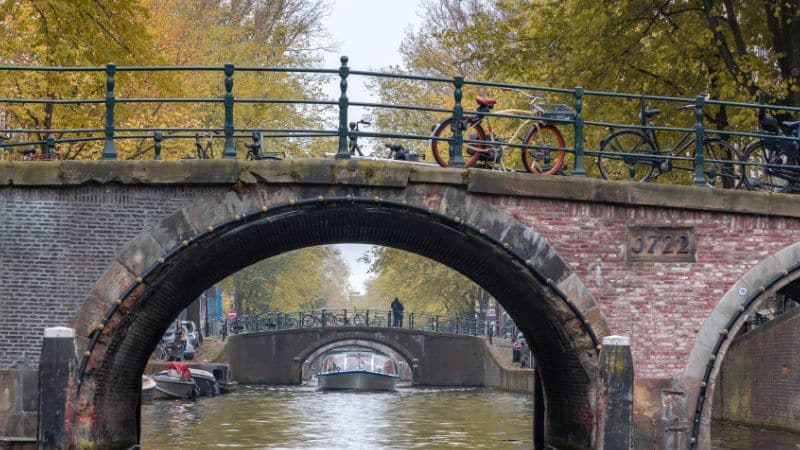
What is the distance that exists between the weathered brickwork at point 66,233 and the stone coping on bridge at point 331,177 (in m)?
0.14

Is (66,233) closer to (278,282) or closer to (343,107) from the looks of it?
(343,107)

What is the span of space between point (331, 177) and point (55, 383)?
133 inches

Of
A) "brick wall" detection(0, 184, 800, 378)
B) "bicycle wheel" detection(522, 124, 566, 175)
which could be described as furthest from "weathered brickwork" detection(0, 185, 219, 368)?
"bicycle wheel" detection(522, 124, 566, 175)

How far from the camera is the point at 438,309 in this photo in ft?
172

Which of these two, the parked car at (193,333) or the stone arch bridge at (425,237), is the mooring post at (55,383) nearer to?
the stone arch bridge at (425,237)

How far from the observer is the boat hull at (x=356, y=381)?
42.2m

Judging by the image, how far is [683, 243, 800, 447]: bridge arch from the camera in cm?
1368

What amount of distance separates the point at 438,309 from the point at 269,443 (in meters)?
33.8

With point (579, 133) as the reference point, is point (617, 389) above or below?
below

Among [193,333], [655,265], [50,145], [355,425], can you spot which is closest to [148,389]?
[355,425]

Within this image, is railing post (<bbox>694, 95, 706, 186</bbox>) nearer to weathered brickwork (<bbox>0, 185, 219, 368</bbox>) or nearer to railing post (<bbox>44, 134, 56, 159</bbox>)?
weathered brickwork (<bbox>0, 185, 219, 368</bbox>)

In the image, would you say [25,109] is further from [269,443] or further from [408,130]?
[408,130]

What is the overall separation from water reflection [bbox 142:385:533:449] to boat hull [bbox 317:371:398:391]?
6346mm

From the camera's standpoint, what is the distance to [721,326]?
542 inches
